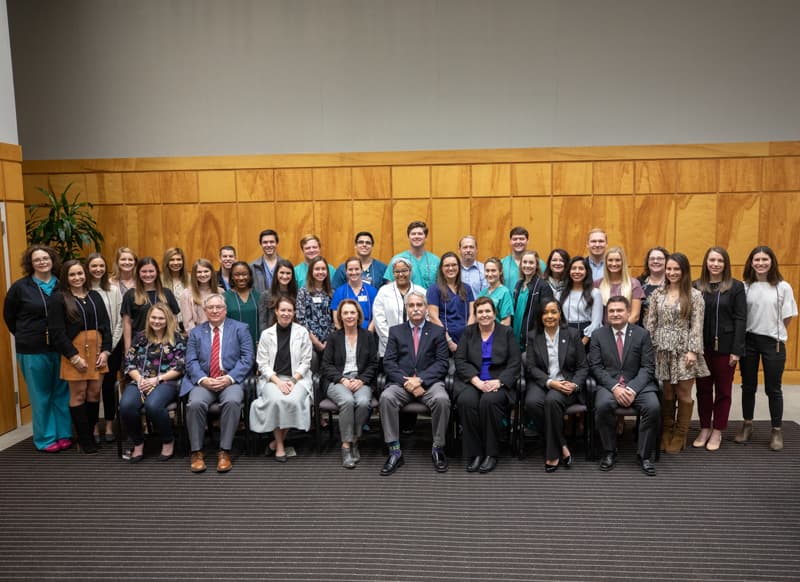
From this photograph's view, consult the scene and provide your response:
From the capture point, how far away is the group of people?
4605 millimetres

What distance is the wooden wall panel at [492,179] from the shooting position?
704 centimetres

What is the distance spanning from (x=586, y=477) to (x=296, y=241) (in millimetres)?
4483

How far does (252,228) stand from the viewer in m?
7.29

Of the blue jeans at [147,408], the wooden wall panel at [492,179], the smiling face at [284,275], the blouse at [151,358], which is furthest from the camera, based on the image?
the wooden wall panel at [492,179]

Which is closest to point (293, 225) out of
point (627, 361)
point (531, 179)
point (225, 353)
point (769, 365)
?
point (225, 353)

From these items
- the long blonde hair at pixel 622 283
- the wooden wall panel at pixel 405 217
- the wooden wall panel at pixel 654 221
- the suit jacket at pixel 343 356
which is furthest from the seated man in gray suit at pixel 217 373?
the wooden wall panel at pixel 654 221

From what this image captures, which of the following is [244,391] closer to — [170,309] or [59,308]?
[170,309]

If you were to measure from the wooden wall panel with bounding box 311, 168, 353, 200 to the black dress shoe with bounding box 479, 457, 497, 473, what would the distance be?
385cm

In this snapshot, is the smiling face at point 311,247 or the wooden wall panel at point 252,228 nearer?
the smiling face at point 311,247

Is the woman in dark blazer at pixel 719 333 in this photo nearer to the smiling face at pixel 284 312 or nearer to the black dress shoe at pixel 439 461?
the black dress shoe at pixel 439 461

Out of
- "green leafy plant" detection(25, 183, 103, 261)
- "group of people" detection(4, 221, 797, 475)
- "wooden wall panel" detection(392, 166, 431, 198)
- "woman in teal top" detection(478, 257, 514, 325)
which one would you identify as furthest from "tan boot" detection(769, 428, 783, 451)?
"green leafy plant" detection(25, 183, 103, 261)

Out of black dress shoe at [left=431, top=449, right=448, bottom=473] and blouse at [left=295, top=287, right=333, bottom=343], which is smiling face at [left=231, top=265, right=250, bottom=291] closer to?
blouse at [left=295, top=287, right=333, bottom=343]

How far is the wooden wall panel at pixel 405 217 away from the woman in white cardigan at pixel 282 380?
2.39m

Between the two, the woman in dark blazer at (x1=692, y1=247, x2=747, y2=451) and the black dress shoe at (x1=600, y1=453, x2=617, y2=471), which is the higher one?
the woman in dark blazer at (x1=692, y1=247, x2=747, y2=451)
